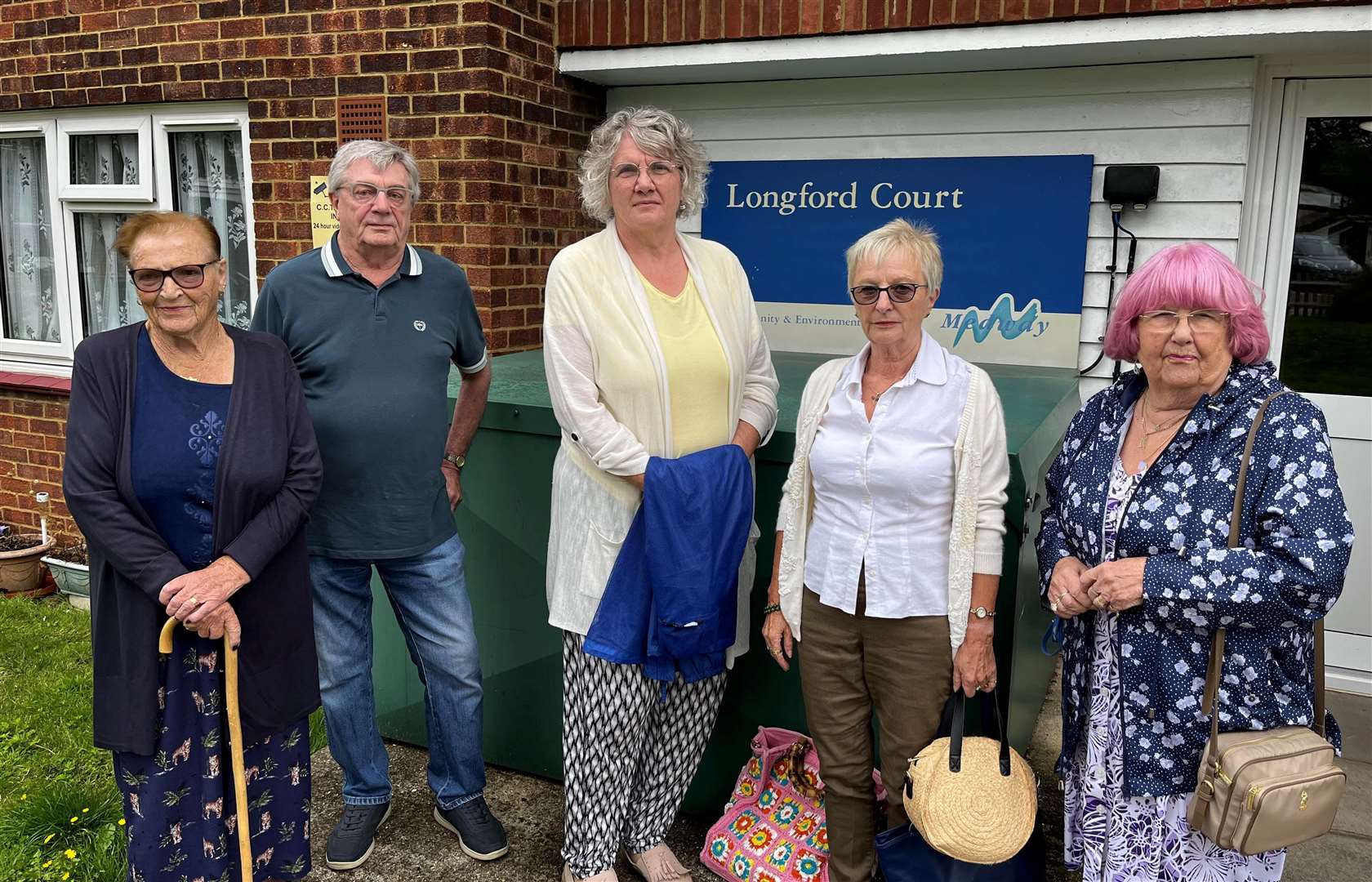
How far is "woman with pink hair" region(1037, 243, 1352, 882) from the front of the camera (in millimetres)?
1697

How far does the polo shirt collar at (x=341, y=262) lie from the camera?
2400mm

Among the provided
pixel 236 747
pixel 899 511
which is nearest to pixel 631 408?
pixel 899 511

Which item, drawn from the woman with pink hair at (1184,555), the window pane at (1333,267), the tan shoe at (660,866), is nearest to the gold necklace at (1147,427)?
the woman with pink hair at (1184,555)

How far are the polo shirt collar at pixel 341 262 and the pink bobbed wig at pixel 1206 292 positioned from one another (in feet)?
5.42

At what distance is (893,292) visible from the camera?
205cm

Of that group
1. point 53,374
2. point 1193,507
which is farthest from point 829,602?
point 53,374

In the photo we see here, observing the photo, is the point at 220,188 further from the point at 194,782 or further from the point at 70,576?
the point at 194,782

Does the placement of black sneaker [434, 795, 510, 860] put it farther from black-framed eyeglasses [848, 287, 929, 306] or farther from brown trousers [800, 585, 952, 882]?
black-framed eyeglasses [848, 287, 929, 306]

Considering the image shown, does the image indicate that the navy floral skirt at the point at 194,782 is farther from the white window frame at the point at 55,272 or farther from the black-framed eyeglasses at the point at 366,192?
the white window frame at the point at 55,272

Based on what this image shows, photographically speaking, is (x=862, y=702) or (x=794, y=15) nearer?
(x=862, y=702)

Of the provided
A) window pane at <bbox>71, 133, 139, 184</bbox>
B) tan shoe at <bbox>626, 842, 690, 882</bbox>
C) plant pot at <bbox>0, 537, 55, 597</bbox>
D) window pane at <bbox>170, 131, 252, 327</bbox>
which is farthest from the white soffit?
plant pot at <bbox>0, 537, 55, 597</bbox>

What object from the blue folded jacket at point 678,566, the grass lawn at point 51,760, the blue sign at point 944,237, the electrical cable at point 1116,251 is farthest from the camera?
the blue sign at point 944,237

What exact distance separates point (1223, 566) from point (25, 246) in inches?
237

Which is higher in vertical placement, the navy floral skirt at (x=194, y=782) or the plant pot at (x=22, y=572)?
the navy floral skirt at (x=194, y=782)
